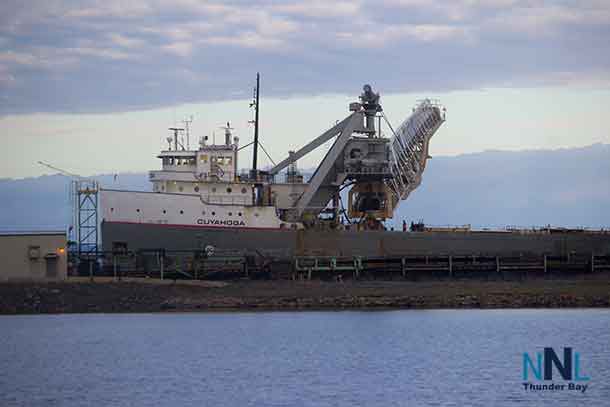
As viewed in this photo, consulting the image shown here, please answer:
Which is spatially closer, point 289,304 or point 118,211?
point 289,304

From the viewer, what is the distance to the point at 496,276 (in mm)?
53562

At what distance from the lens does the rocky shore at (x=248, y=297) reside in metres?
44.6

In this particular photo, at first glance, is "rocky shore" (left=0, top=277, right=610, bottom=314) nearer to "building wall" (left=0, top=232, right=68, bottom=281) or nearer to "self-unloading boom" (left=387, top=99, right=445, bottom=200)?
"building wall" (left=0, top=232, right=68, bottom=281)

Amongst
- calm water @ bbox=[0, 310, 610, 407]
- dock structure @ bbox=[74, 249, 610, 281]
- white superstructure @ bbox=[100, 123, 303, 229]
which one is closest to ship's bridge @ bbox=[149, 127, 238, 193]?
white superstructure @ bbox=[100, 123, 303, 229]

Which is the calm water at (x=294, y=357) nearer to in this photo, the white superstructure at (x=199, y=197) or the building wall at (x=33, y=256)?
the building wall at (x=33, y=256)

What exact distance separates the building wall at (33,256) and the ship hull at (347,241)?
423 centimetres

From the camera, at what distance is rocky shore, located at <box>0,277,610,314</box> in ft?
146

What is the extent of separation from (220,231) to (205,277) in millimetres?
2598

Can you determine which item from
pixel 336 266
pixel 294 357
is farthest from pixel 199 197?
pixel 294 357

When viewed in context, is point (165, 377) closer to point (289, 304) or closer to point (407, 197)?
point (289, 304)

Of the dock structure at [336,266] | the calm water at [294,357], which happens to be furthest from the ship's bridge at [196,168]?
the calm water at [294,357]

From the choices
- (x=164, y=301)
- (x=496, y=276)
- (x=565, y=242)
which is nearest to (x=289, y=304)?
(x=164, y=301)

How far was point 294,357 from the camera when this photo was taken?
34094mm

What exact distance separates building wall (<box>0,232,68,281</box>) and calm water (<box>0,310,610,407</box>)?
3866mm
